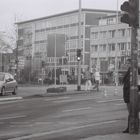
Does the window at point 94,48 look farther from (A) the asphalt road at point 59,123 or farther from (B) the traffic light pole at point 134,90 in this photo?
(B) the traffic light pole at point 134,90

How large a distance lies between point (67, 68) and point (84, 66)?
227 inches

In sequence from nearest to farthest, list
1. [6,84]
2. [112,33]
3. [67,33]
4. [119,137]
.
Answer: [119,137]
[6,84]
[112,33]
[67,33]

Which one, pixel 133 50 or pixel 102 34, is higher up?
pixel 102 34

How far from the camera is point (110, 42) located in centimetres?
13012

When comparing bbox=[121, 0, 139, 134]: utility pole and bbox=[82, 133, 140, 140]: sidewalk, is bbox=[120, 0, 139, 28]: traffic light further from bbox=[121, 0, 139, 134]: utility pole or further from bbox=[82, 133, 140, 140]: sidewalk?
bbox=[82, 133, 140, 140]: sidewalk

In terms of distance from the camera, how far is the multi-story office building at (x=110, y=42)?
122344 millimetres

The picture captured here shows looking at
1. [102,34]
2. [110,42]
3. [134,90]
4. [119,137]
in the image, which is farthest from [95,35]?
[119,137]

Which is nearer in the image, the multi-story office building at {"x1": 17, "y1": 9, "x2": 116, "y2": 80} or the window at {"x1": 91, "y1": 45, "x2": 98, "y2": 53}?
the window at {"x1": 91, "y1": 45, "x2": 98, "y2": 53}

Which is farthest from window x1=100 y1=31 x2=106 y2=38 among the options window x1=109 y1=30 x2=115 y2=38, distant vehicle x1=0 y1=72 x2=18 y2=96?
distant vehicle x1=0 y1=72 x2=18 y2=96

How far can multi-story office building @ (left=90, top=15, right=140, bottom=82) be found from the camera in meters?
122

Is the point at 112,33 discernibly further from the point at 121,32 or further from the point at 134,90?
the point at 134,90

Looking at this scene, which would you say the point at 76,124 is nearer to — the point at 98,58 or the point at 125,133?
the point at 125,133

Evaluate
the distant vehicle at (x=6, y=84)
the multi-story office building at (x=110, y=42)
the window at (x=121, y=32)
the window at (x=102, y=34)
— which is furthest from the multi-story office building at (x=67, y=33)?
the distant vehicle at (x=6, y=84)

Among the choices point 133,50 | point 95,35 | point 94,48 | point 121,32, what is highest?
point 95,35
